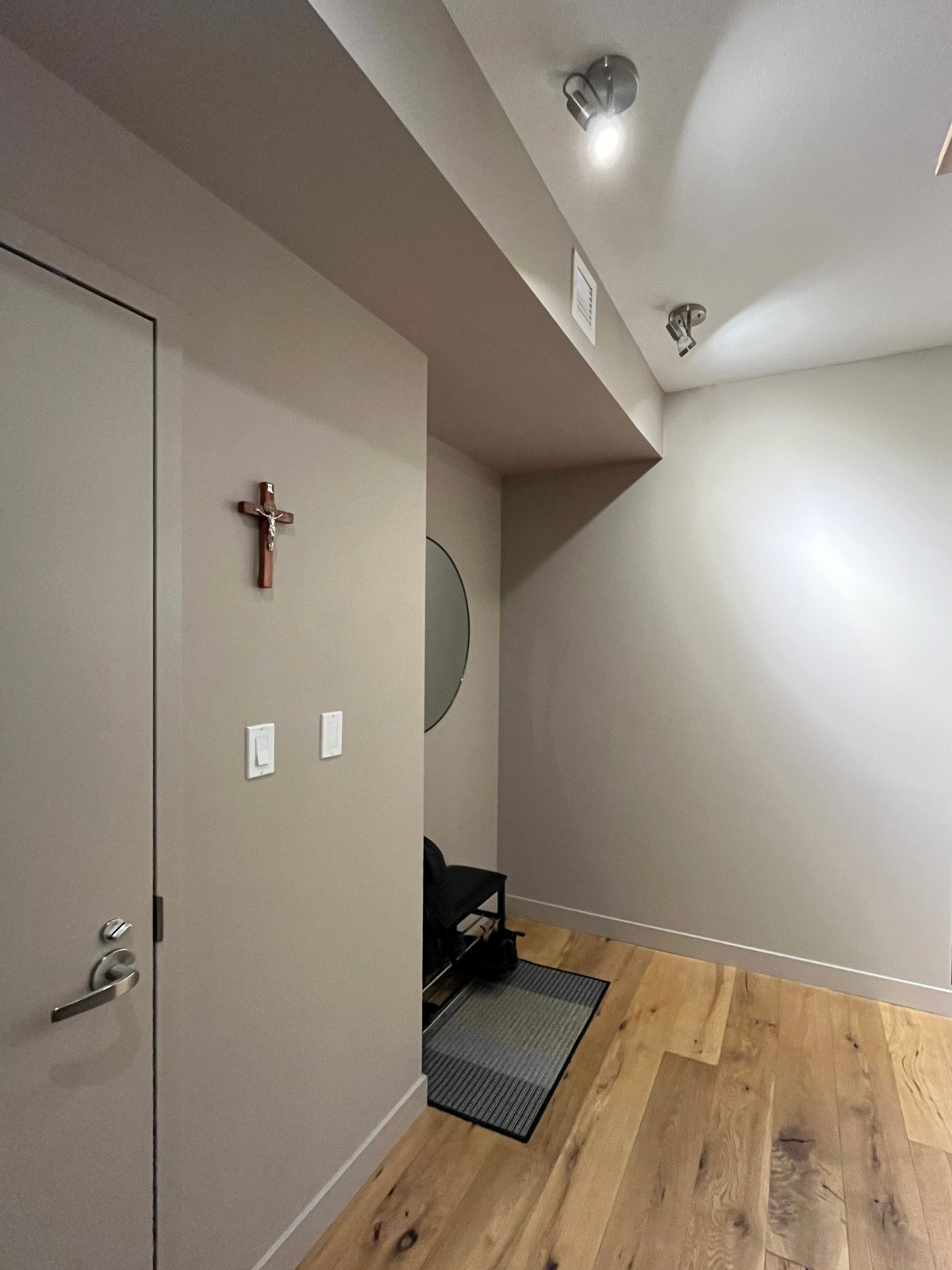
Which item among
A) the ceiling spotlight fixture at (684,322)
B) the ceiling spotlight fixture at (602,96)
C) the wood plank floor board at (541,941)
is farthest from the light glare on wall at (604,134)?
the wood plank floor board at (541,941)

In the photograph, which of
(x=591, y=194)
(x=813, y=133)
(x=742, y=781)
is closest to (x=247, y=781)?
(x=591, y=194)

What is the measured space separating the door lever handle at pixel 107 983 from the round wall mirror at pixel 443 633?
60.7 inches

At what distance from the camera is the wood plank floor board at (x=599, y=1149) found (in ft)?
4.90

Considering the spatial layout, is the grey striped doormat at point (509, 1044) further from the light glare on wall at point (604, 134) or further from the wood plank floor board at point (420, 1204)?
the light glare on wall at point (604, 134)

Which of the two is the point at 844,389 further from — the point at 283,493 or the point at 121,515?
the point at 121,515

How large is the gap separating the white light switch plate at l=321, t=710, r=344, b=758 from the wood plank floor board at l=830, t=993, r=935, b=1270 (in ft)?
5.50

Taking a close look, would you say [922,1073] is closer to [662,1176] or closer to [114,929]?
[662,1176]

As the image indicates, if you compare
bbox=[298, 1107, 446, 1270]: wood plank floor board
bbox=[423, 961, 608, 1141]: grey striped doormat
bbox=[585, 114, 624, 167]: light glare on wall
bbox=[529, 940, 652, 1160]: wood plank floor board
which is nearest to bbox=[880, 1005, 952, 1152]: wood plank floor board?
bbox=[529, 940, 652, 1160]: wood plank floor board

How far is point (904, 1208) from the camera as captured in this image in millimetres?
1601

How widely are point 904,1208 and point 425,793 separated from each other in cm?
184

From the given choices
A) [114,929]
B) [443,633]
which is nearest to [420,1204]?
[114,929]

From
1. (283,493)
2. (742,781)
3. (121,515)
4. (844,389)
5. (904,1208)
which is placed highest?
(844,389)

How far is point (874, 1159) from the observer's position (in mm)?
1749

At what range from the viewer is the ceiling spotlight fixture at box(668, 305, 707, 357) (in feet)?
7.02
